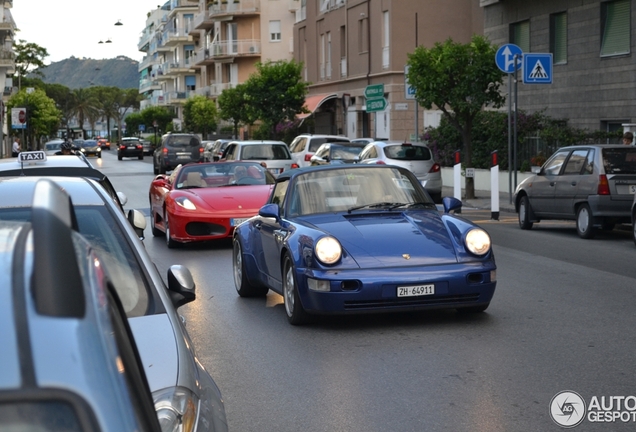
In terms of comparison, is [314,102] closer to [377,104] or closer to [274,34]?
[377,104]

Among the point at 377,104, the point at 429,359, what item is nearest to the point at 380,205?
the point at 429,359

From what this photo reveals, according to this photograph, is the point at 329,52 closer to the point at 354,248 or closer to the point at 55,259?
the point at 354,248

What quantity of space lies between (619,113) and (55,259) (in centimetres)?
2899

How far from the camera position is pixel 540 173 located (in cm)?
1984

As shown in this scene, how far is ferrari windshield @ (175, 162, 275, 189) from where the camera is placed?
59.0 ft

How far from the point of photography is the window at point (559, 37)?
32.2 metres

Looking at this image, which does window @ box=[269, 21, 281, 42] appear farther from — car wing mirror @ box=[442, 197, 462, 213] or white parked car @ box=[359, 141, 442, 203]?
car wing mirror @ box=[442, 197, 462, 213]

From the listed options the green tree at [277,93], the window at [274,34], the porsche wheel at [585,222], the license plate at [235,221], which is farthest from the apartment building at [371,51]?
the license plate at [235,221]

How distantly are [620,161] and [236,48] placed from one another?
72.5 meters

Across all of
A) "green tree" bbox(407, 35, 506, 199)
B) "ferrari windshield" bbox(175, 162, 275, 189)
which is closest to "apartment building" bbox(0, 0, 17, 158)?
"green tree" bbox(407, 35, 506, 199)

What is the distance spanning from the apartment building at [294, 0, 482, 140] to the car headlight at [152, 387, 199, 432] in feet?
133

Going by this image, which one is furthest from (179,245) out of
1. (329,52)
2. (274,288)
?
(329,52)

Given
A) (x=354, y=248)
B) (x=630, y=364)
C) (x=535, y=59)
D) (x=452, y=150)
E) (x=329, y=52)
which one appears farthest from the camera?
(x=329, y=52)

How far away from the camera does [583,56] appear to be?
30.9 meters
